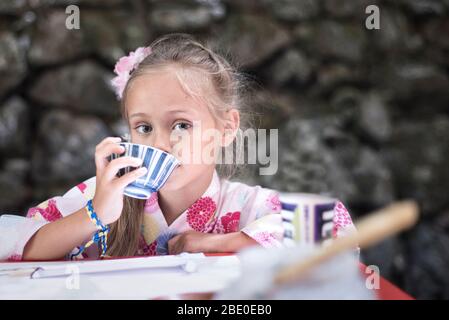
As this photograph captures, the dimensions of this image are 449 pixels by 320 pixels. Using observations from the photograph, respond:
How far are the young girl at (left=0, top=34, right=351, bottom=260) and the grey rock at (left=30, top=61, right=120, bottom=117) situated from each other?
1339mm

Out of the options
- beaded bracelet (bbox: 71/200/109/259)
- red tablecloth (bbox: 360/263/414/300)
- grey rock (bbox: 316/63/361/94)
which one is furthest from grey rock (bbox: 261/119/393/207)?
red tablecloth (bbox: 360/263/414/300)

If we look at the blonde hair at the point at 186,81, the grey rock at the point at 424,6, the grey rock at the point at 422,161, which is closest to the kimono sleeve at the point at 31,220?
the blonde hair at the point at 186,81

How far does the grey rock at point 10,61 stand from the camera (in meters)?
2.45

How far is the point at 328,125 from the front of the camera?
8.46 feet

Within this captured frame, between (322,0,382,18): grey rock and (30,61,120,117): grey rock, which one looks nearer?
(30,61,120,117): grey rock

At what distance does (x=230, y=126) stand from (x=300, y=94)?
1.52 metres

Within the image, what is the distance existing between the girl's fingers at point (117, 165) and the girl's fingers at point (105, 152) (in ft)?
0.11

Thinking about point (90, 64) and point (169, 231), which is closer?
point (169, 231)

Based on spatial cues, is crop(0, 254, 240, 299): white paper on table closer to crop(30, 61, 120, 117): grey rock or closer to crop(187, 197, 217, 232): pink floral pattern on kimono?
crop(187, 197, 217, 232): pink floral pattern on kimono

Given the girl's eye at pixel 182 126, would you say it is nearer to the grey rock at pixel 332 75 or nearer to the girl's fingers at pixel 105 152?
the girl's fingers at pixel 105 152

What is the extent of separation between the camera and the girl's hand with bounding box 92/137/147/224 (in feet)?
2.70
